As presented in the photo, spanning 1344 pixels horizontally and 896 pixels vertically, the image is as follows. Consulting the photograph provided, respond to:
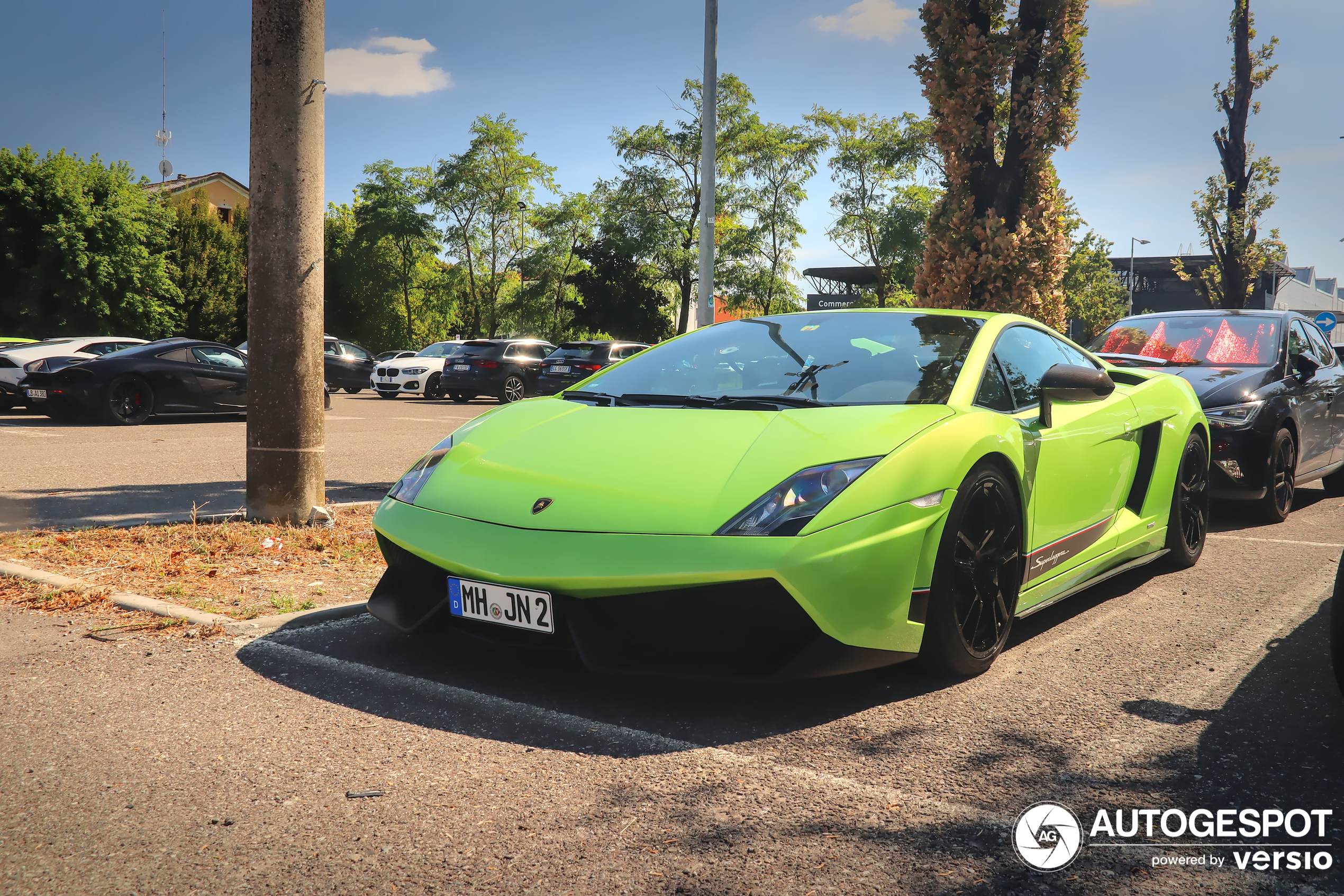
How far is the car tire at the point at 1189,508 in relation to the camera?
5242 mm

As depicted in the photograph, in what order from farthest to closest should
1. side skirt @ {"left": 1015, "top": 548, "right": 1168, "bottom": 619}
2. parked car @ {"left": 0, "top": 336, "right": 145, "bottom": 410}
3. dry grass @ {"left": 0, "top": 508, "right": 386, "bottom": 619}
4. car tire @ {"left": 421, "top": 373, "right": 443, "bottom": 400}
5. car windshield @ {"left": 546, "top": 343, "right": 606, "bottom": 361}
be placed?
car tire @ {"left": 421, "top": 373, "right": 443, "bottom": 400} → car windshield @ {"left": 546, "top": 343, "right": 606, "bottom": 361} → parked car @ {"left": 0, "top": 336, "right": 145, "bottom": 410} → dry grass @ {"left": 0, "top": 508, "right": 386, "bottom": 619} → side skirt @ {"left": 1015, "top": 548, "right": 1168, "bottom": 619}

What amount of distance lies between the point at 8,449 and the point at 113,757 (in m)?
9.36

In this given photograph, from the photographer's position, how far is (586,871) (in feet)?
7.01

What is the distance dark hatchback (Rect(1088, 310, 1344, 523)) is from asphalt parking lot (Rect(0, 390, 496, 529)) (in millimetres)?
5908

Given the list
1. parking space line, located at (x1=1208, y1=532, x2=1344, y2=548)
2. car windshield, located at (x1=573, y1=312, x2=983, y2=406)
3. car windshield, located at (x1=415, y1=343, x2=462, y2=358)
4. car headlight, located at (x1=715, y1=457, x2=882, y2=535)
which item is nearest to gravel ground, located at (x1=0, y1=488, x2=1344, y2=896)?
car headlight, located at (x1=715, y1=457, x2=882, y2=535)

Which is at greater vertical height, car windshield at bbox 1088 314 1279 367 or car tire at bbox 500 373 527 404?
car windshield at bbox 1088 314 1279 367

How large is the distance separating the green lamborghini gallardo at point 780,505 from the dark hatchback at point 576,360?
60.7 ft

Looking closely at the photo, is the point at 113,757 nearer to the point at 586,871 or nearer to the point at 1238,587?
the point at 586,871

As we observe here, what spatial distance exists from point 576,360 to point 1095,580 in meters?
19.3

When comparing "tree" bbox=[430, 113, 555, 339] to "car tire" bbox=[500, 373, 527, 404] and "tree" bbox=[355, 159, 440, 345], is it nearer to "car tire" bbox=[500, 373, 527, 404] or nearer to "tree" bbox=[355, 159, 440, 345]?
"tree" bbox=[355, 159, 440, 345]

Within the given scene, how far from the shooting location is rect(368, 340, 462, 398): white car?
26.3 meters

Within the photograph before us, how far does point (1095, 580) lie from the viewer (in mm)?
4469

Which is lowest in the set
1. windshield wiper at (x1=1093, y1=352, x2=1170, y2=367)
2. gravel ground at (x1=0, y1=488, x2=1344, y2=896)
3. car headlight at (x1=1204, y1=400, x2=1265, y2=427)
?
gravel ground at (x1=0, y1=488, x2=1344, y2=896)

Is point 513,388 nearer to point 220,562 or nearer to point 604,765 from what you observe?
point 220,562
